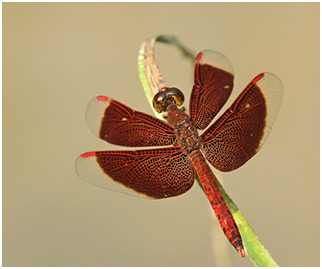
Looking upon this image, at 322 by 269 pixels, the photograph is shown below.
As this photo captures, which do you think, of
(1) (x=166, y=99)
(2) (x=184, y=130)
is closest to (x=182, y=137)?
(2) (x=184, y=130)

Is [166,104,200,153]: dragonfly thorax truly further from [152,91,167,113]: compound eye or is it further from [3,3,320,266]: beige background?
[3,3,320,266]: beige background

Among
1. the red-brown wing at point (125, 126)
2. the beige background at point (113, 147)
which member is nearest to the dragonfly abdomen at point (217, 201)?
the red-brown wing at point (125, 126)

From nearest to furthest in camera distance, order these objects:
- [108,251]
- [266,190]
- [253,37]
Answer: [108,251] → [266,190] → [253,37]

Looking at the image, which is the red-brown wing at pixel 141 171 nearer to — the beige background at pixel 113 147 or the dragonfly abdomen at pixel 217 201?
the dragonfly abdomen at pixel 217 201

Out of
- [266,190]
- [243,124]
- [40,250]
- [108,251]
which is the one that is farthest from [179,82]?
[243,124]

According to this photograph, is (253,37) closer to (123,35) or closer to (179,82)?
(179,82)

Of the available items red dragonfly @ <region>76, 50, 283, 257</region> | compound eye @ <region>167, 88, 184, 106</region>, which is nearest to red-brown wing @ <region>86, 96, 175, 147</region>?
red dragonfly @ <region>76, 50, 283, 257</region>

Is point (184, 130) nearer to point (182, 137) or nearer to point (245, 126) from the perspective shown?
point (182, 137)
